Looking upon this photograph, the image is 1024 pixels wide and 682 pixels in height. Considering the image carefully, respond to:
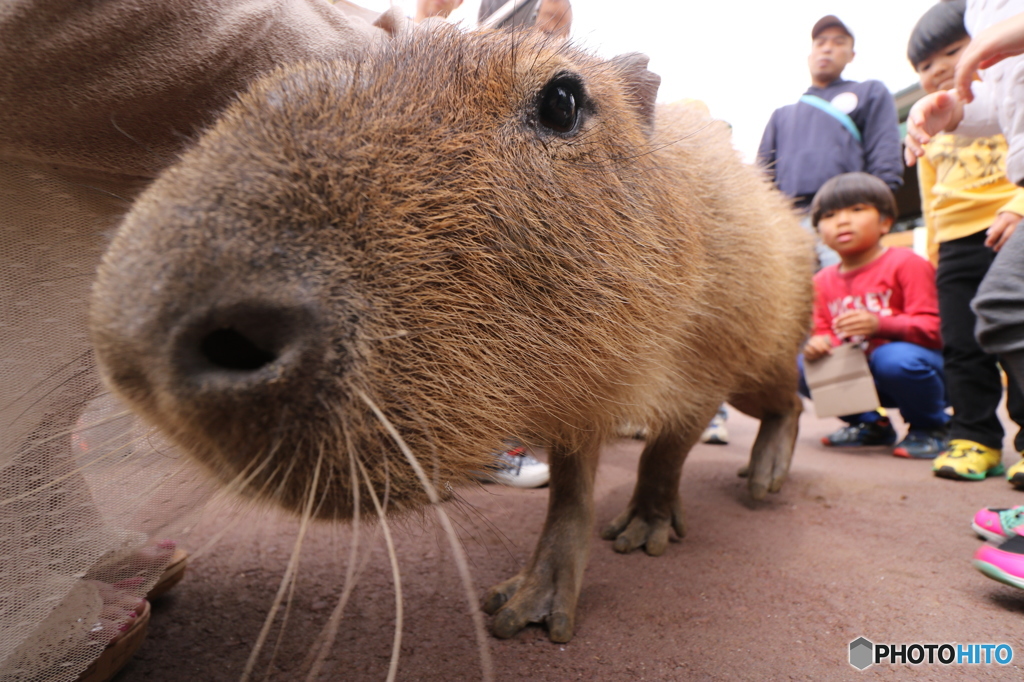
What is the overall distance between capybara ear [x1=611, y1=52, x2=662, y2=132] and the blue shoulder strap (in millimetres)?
2936

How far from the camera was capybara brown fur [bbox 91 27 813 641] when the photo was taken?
0.66 metres

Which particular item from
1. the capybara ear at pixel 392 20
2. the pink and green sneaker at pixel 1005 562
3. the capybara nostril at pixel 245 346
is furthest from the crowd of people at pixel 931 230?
the capybara nostril at pixel 245 346

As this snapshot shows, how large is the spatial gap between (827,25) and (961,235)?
180cm

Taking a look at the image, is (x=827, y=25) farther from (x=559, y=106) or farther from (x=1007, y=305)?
(x=559, y=106)

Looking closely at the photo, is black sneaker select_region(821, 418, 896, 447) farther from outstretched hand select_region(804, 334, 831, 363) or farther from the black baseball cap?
the black baseball cap

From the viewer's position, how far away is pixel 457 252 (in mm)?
888

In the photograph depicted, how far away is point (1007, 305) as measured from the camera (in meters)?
1.75

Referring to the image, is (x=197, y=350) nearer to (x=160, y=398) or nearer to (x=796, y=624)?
(x=160, y=398)

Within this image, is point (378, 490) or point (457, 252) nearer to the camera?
point (378, 490)

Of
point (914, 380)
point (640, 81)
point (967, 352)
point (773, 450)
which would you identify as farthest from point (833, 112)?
point (640, 81)

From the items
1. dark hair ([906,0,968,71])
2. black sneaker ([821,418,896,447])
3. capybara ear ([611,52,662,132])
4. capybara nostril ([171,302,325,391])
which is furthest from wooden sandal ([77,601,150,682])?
black sneaker ([821,418,896,447])

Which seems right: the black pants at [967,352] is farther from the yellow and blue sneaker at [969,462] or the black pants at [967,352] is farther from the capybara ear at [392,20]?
the capybara ear at [392,20]

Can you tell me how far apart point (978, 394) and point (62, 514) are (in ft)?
13.1

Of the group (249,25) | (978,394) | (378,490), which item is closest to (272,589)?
(378,490)
